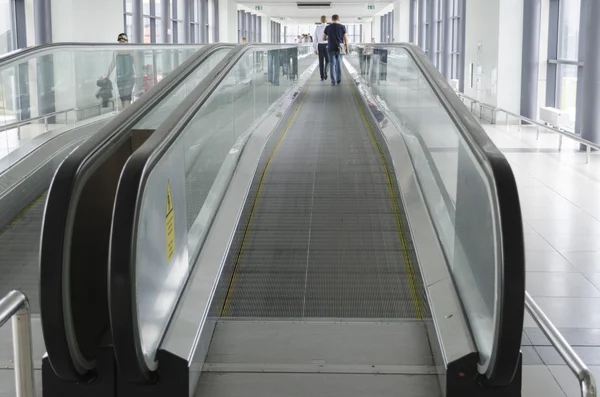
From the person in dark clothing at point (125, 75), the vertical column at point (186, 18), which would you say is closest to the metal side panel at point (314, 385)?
the person in dark clothing at point (125, 75)

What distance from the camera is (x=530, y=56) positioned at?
19.6 meters

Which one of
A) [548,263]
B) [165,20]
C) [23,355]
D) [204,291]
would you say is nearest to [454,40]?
[165,20]

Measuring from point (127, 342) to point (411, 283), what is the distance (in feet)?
7.82

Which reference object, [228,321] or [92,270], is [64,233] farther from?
[228,321]

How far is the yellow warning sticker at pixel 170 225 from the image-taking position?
3916mm

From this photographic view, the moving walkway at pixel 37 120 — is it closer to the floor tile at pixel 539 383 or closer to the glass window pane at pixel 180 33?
the floor tile at pixel 539 383

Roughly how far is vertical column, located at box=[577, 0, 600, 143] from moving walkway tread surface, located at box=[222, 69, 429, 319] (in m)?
6.49

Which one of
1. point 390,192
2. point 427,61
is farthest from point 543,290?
point 427,61

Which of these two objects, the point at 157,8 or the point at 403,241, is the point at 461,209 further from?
the point at 157,8

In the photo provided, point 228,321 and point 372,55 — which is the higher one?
point 372,55

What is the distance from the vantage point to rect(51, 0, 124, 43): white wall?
60.7 ft

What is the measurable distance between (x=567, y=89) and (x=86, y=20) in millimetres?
11401

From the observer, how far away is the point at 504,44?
1988cm

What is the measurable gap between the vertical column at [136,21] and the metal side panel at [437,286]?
66.0 ft
